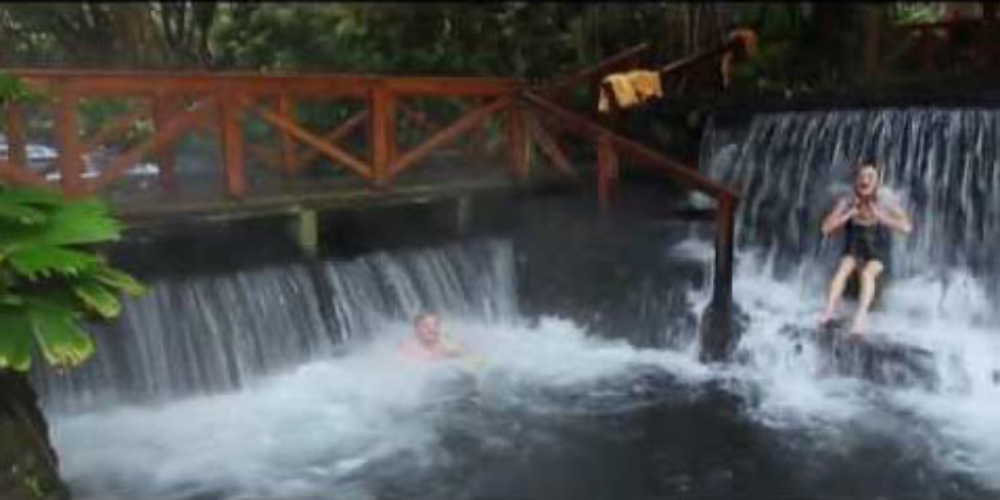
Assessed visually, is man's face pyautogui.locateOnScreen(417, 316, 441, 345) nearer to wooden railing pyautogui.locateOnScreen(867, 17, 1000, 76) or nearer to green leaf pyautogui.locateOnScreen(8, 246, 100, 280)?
green leaf pyautogui.locateOnScreen(8, 246, 100, 280)

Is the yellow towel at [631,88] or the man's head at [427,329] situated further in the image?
the yellow towel at [631,88]

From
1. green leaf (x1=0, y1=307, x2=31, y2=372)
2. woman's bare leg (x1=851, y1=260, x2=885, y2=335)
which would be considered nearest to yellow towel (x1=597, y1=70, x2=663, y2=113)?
woman's bare leg (x1=851, y1=260, x2=885, y2=335)

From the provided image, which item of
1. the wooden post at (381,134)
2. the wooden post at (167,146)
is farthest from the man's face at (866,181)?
the wooden post at (167,146)

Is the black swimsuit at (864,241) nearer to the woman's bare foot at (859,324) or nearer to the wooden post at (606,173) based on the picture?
the woman's bare foot at (859,324)

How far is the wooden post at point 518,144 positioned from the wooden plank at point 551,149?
4.1 inches

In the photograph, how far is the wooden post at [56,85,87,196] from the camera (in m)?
8.75

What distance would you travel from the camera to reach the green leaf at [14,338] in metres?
5.59

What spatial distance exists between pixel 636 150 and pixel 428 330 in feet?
8.97

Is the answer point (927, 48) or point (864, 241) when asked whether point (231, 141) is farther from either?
point (927, 48)

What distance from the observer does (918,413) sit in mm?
9008

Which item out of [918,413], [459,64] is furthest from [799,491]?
[459,64]

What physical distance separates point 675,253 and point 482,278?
2.02 metres

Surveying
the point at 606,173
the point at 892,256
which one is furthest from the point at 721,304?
the point at 606,173

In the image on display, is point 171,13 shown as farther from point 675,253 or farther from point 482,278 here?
point 675,253
